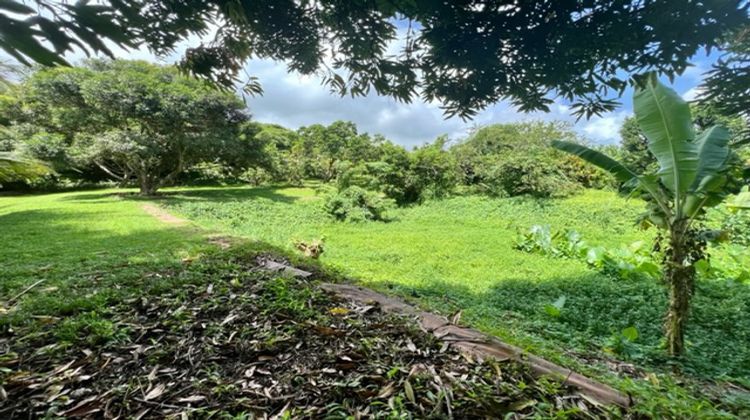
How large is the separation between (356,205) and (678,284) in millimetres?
8898

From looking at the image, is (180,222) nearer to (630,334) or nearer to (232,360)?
(232,360)

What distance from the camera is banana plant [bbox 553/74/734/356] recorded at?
296 centimetres

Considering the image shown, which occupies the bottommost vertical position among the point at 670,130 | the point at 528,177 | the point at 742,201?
the point at 742,201

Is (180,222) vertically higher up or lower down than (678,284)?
lower down

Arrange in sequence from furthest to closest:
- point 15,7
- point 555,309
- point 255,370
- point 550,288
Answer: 1. point 550,288
2. point 555,309
3. point 255,370
4. point 15,7

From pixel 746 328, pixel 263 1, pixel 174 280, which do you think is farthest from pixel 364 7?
pixel 746 328

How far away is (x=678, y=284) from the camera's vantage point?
329 centimetres

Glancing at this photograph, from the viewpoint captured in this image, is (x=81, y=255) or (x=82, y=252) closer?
(x=81, y=255)

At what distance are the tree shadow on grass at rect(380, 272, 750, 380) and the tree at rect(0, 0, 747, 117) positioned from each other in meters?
1.77

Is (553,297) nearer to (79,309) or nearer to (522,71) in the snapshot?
(522,71)

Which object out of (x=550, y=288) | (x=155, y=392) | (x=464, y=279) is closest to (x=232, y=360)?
(x=155, y=392)

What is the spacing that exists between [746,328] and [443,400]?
4.67m

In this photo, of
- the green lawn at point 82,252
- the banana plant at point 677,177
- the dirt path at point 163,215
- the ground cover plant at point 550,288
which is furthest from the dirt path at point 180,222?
the banana plant at point 677,177

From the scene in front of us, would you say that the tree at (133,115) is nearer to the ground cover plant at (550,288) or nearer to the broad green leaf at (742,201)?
the ground cover plant at (550,288)
